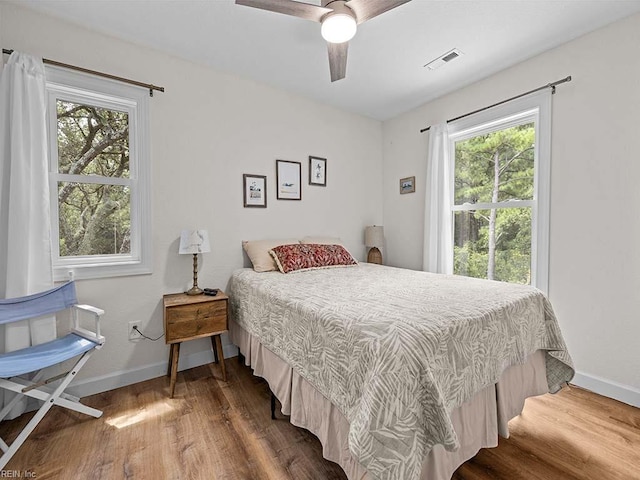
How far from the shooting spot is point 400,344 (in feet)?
A: 3.47

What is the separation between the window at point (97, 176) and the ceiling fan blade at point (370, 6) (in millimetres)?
1737

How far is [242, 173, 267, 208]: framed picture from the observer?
9.13ft

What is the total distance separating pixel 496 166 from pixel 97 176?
136 inches

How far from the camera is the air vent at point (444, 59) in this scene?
7.68 ft

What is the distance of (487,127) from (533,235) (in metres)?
1.14

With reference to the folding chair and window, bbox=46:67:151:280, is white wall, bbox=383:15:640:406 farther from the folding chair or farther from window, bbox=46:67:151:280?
the folding chair

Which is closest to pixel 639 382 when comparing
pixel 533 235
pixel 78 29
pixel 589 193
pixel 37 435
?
pixel 533 235

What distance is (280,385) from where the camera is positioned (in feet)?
5.58

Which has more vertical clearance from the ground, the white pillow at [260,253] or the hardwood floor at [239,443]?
the white pillow at [260,253]

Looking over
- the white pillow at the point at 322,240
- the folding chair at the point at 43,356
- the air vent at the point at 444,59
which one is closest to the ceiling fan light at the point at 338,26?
the air vent at the point at 444,59

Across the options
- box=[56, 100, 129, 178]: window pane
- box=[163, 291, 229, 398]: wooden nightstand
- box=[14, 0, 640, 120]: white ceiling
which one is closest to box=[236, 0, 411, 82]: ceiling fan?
box=[14, 0, 640, 120]: white ceiling

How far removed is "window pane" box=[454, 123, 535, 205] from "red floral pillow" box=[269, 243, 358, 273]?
4.76 feet

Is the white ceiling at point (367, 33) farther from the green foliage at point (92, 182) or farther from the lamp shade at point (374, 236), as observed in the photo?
the lamp shade at point (374, 236)

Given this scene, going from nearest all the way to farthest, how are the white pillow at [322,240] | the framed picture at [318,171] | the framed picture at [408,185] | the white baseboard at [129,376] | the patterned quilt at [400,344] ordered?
the patterned quilt at [400,344]
the white baseboard at [129,376]
the white pillow at [322,240]
the framed picture at [318,171]
the framed picture at [408,185]
